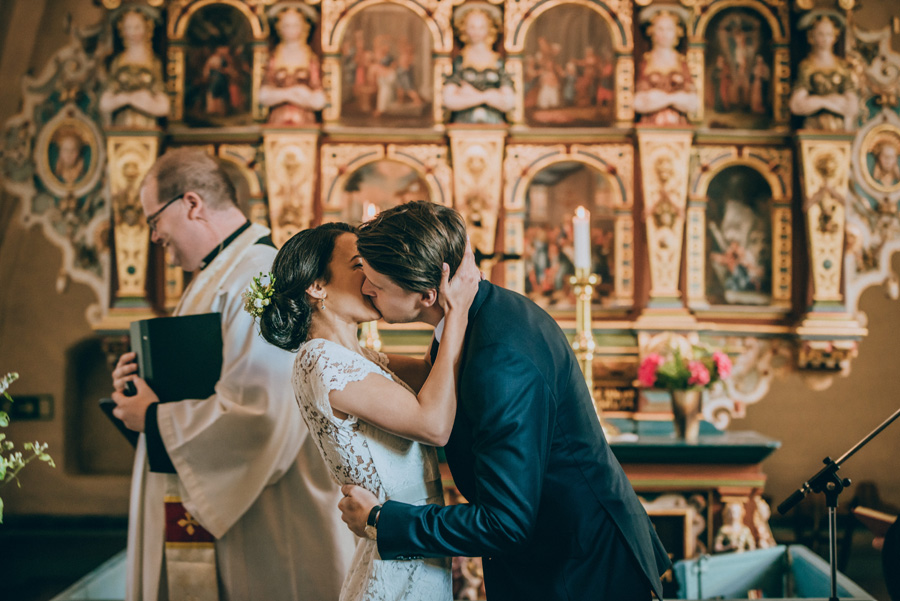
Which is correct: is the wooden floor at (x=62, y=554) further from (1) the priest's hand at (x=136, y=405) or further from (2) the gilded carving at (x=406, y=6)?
(2) the gilded carving at (x=406, y=6)

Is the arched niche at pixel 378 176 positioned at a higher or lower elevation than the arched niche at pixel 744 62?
lower

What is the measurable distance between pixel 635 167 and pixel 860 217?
160cm

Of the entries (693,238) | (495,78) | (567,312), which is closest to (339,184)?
(495,78)

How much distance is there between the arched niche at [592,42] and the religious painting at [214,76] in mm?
1762

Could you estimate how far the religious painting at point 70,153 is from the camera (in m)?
5.43

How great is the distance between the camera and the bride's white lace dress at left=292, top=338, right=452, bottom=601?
1.68m

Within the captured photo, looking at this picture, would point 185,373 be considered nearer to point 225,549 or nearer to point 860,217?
point 225,549

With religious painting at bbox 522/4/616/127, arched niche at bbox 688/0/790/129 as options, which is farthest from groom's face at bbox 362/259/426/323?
arched niche at bbox 688/0/790/129

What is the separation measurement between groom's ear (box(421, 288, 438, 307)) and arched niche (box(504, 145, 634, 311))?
11.4 feet

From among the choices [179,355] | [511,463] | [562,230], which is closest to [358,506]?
[511,463]

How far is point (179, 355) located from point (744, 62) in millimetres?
4276

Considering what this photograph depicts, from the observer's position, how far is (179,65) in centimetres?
518

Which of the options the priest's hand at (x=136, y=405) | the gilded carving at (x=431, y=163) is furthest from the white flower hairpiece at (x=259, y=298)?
the gilded carving at (x=431, y=163)

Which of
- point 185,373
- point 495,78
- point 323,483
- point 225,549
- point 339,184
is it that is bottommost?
point 225,549
